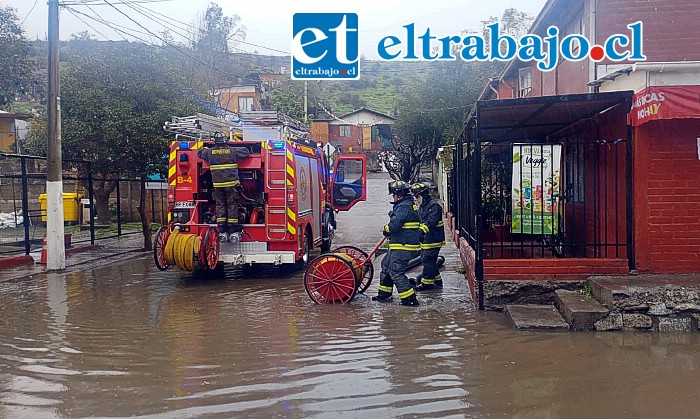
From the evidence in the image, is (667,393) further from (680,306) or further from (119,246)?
(119,246)

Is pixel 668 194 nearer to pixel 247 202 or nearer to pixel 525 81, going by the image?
pixel 247 202

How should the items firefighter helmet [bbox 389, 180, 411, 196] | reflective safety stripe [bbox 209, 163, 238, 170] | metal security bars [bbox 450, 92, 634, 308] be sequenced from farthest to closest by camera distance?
reflective safety stripe [bbox 209, 163, 238, 170] < firefighter helmet [bbox 389, 180, 411, 196] < metal security bars [bbox 450, 92, 634, 308]

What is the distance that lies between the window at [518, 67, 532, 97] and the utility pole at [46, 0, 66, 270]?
1169cm

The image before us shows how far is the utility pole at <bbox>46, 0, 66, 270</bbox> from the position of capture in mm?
13875

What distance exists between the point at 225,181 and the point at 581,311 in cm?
628

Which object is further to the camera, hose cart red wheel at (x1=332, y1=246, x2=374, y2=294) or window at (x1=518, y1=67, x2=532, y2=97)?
window at (x1=518, y1=67, x2=532, y2=97)

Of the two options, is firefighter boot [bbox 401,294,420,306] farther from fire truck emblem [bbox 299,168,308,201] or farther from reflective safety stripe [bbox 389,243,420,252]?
fire truck emblem [bbox 299,168,308,201]

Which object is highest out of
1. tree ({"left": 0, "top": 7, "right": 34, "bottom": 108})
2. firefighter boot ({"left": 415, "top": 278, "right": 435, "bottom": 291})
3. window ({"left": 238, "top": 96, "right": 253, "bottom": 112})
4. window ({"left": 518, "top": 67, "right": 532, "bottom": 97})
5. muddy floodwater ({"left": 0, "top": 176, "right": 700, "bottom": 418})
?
window ({"left": 238, "top": 96, "right": 253, "bottom": 112})

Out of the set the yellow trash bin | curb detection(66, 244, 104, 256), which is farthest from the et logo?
the yellow trash bin

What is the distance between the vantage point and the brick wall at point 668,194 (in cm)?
843

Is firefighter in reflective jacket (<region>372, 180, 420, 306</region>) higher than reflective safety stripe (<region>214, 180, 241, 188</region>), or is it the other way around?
reflective safety stripe (<region>214, 180, 241, 188</region>)

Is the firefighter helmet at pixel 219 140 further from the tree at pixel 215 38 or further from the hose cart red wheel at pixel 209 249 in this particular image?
the tree at pixel 215 38

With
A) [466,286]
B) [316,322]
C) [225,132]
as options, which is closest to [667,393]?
[316,322]

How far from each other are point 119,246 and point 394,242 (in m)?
11.5
